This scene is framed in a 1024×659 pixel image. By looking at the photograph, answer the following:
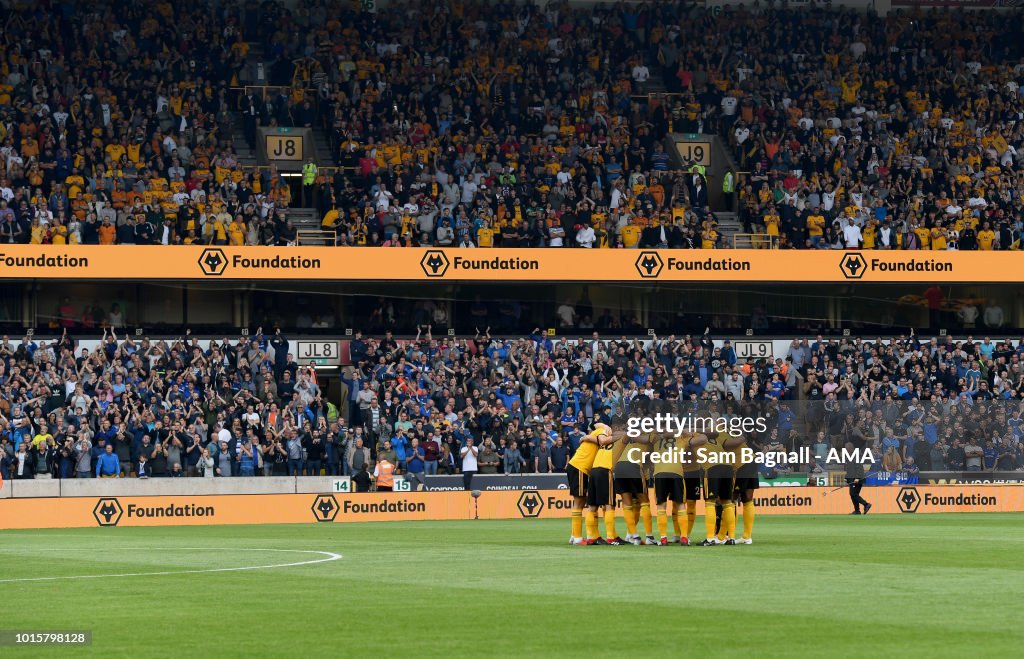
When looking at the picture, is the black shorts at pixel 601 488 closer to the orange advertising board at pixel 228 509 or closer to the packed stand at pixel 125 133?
the orange advertising board at pixel 228 509

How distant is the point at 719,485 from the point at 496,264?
83.5 ft

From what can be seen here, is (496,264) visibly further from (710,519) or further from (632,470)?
(632,470)

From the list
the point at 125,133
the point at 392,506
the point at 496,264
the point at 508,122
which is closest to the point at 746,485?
the point at 392,506

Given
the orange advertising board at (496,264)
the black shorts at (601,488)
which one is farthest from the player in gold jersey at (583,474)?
the orange advertising board at (496,264)

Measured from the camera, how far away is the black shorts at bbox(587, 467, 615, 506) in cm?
2214

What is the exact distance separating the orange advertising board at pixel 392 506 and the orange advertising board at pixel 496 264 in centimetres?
1039

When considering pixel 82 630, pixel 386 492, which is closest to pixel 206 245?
pixel 386 492

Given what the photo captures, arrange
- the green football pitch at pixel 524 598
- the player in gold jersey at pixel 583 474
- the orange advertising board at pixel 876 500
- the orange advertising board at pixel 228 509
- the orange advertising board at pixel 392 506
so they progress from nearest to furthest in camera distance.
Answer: the green football pitch at pixel 524 598
the player in gold jersey at pixel 583 474
the orange advertising board at pixel 228 509
the orange advertising board at pixel 392 506
the orange advertising board at pixel 876 500

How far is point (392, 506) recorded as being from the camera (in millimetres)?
36719

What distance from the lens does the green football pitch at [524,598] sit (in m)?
10.6

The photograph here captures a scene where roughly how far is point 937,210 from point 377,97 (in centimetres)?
1751

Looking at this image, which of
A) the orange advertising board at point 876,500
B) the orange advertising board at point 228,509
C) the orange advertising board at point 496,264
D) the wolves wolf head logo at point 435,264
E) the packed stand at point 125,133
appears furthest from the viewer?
the wolves wolf head logo at point 435,264

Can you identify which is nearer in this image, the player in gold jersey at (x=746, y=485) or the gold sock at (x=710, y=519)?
the player in gold jersey at (x=746, y=485)

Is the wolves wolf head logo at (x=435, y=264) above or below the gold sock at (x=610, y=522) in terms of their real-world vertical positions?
above
